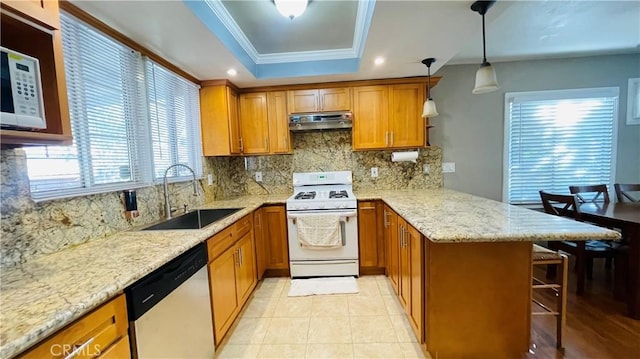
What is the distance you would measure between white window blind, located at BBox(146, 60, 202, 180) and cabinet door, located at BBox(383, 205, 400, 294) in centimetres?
206

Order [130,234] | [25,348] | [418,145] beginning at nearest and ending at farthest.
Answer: [25,348]
[130,234]
[418,145]

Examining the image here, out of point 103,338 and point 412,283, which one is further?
point 412,283

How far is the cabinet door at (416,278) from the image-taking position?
5.53 ft

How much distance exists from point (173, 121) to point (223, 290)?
1.60 m

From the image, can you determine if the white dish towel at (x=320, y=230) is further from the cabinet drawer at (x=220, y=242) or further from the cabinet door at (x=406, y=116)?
the cabinet door at (x=406, y=116)

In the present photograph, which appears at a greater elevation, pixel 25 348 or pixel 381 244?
pixel 25 348

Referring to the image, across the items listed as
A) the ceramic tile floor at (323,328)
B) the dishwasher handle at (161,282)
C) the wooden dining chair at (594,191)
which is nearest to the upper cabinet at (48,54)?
the dishwasher handle at (161,282)

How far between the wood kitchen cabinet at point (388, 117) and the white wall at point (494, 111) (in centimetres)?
43

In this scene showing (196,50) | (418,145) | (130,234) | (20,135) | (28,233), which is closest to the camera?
(20,135)

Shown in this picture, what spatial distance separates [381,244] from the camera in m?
2.94

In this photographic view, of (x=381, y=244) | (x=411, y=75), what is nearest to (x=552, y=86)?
(x=411, y=75)

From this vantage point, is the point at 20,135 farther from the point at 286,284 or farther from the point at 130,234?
the point at 286,284

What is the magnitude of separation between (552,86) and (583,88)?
0.37 m

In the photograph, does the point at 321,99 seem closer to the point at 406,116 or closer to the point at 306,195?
the point at 406,116
